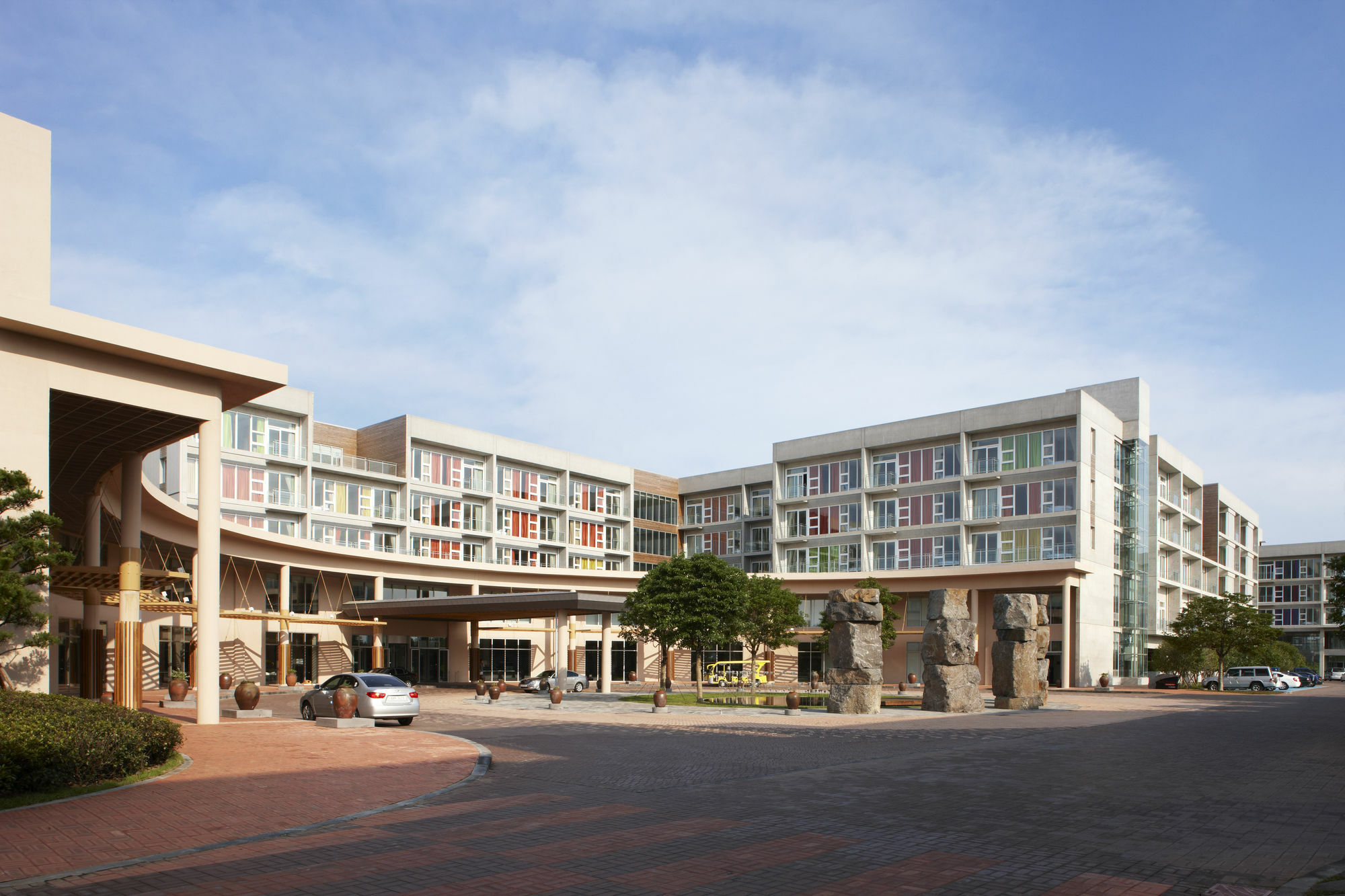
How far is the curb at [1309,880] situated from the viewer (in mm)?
8195

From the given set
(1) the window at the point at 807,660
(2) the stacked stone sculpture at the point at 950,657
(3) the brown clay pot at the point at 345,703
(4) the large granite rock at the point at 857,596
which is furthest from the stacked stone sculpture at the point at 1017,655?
(1) the window at the point at 807,660

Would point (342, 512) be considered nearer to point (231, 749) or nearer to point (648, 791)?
point (231, 749)

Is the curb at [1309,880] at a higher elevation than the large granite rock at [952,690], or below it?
higher

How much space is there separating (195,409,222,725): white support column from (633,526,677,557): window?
207 feet

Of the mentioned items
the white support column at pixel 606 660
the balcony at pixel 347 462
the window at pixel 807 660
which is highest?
the balcony at pixel 347 462

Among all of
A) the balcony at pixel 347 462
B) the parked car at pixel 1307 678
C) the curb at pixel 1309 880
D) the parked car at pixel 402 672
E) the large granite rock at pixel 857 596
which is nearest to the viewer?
the curb at pixel 1309 880

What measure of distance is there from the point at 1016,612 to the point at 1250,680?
31.9 meters

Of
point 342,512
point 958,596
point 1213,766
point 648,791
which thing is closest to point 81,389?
point 648,791

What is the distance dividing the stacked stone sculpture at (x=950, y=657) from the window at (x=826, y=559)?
35456 mm

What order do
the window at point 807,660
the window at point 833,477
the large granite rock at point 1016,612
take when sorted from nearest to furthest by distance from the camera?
1. the large granite rock at point 1016,612
2. the window at point 833,477
3. the window at point 807,660

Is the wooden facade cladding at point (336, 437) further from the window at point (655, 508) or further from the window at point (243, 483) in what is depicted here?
the window at point (655, 508)

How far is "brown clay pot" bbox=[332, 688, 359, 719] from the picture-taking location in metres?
24.2

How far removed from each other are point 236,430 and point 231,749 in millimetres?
43431

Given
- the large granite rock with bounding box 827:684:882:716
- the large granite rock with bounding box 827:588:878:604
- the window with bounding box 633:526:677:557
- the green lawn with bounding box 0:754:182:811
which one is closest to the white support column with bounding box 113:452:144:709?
the green lawn with bounding box 0:754:182:811
